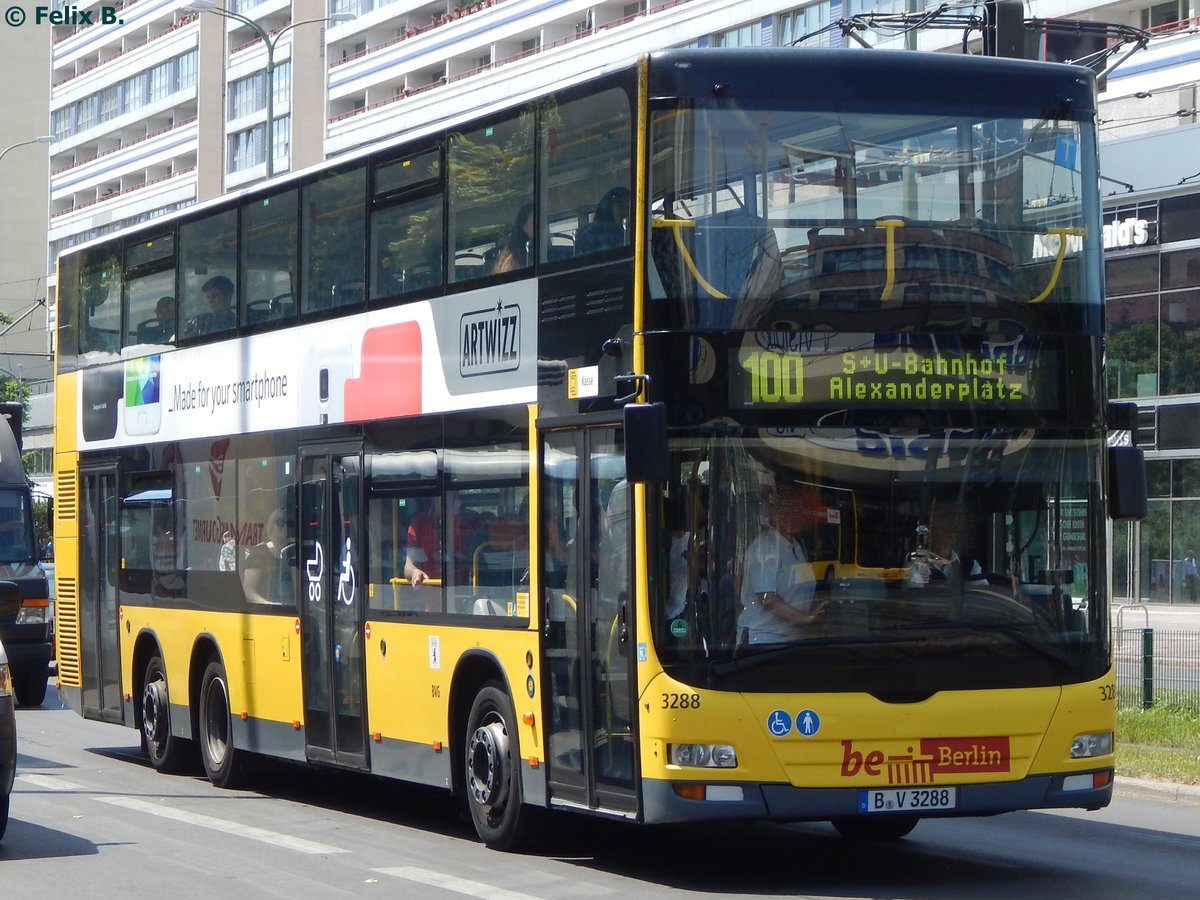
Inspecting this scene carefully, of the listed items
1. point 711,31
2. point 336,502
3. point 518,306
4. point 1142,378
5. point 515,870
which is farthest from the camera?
point 711,31

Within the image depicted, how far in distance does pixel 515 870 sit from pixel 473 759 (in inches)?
42.2

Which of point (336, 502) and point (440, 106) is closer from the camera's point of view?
point (336, 502)

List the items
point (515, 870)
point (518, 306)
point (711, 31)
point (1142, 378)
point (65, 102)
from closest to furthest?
1. point (515, 870)
2. point (518, 306)
3. point (1142, 378)
4. point (711, 31)
5. point (65, 102)

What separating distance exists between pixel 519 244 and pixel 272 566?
13.1 feet

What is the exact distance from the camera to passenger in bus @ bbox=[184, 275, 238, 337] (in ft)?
49.7

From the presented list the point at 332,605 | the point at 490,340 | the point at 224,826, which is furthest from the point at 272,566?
the point at 490,340

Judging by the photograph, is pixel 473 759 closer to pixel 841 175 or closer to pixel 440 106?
pixel 841 175

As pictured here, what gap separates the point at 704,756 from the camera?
31.1 ft

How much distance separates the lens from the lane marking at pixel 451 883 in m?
9.50

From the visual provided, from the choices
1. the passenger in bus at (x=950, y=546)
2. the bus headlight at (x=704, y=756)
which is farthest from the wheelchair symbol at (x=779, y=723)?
the passenger in bus at (x=950, y=546)

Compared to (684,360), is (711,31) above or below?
above

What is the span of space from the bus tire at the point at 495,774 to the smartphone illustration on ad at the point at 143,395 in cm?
592

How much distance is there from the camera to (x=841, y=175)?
387 inches

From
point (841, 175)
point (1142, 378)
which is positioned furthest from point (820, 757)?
point (1142, 378)
